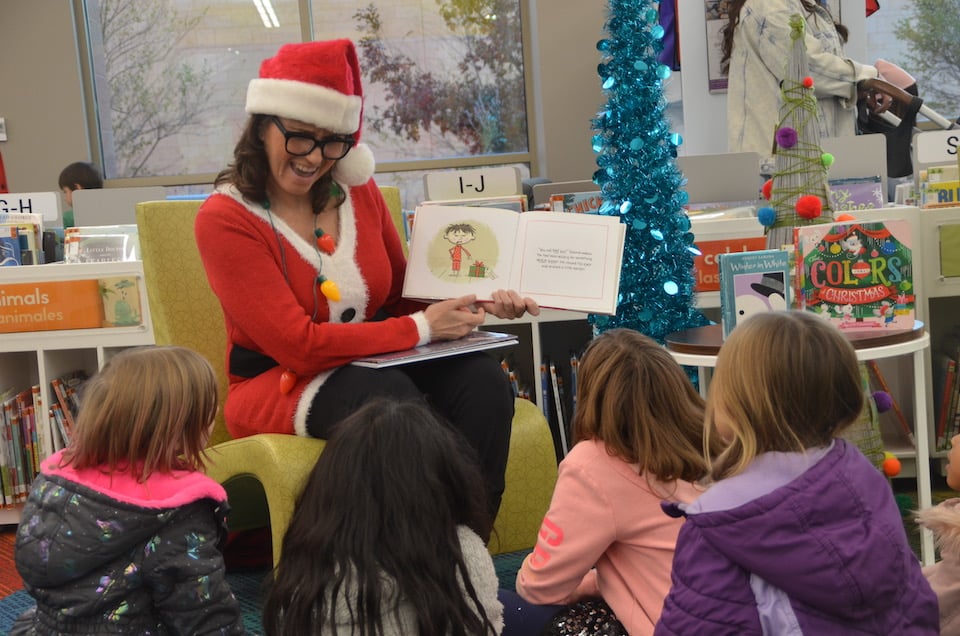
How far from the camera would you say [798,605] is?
3.89 ft

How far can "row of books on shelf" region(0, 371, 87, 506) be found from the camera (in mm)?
3168

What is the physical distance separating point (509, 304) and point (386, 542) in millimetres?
955

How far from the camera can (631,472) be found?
157 centimetres

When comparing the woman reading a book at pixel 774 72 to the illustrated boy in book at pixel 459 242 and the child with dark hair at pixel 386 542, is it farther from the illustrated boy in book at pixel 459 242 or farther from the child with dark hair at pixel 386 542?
the child with dark hair at pixel 386 542

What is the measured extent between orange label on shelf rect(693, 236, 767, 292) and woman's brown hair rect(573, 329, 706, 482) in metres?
1.40

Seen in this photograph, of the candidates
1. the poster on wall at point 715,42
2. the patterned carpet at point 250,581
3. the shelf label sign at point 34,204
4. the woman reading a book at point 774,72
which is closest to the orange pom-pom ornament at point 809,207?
the patterned carpet at point 250,581

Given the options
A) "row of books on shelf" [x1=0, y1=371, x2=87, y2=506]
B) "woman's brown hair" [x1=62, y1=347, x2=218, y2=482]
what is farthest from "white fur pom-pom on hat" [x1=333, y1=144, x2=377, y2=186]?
"row of books on shelf" [x1=0, y1=371, x2=87, y2=506]

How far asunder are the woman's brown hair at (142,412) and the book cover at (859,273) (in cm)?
127

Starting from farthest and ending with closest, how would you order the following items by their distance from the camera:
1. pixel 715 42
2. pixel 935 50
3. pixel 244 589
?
pixel 935 50
pixel 715 42
pixel 244 589

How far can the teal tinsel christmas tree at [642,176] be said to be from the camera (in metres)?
2.58

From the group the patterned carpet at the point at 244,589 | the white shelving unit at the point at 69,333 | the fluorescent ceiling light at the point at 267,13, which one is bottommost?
the patterned carpet at the point at 244,589

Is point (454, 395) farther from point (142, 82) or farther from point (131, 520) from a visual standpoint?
point (142, 82)

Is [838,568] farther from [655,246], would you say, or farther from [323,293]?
[655,246]

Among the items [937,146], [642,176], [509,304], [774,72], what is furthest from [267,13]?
[509,304]
